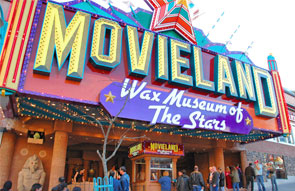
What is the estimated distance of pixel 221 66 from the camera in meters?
18.6

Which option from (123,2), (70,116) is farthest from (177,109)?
(123,2)

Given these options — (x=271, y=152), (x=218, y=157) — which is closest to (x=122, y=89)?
(x=218, y=157)

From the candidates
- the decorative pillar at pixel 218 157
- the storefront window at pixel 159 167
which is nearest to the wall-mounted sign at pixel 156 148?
the storefront window at pixel 159 167

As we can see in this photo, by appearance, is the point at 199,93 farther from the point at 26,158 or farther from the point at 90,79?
the point at 26,158

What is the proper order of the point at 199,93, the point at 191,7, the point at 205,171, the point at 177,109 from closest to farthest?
the point at 177,109 < the point at 199,93 < the point at 191,7 < the point at 205,171

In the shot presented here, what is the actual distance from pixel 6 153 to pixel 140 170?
9228mm

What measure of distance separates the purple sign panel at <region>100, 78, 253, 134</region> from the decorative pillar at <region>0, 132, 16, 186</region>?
8.61 meters

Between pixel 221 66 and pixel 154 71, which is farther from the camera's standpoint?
pixel 221 66

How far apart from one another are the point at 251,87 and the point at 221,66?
9.96 feet

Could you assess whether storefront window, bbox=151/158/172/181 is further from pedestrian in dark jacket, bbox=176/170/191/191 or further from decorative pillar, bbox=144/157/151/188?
pedestrian in dark jacket, bbox=176/170/191/191

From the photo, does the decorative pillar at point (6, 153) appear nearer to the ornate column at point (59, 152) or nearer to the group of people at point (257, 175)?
the ornate column at point (59, 152)

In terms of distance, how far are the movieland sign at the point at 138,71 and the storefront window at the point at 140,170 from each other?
519cm

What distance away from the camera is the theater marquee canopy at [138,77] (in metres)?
13.2

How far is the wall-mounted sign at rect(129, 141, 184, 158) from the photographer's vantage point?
717 inches
